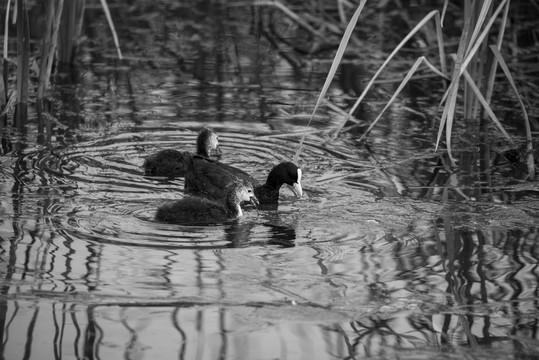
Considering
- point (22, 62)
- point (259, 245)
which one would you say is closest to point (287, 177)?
point (259, 245)

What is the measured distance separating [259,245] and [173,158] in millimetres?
2132

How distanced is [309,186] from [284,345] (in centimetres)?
328

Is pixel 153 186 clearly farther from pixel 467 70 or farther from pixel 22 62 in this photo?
pixel 467 70

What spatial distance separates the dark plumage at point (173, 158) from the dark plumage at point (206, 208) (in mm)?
969

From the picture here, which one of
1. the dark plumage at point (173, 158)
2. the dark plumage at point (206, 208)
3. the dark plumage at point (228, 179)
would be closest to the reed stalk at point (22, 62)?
the dark plumage at point (173, 158)

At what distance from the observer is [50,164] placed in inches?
347

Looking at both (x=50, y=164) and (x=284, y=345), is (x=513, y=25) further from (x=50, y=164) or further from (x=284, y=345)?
(x=284, y=345)

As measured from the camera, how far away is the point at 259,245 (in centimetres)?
702

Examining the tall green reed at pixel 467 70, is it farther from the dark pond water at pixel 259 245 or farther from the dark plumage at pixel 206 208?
the dark plumage at pixel 206 208

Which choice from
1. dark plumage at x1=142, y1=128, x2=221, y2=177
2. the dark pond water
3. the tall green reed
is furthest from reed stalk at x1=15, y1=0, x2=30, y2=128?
the tall green reed

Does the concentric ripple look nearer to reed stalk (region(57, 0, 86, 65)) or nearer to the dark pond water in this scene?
the dark pond water

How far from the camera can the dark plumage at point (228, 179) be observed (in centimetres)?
825

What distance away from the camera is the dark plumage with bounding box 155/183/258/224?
291 inches

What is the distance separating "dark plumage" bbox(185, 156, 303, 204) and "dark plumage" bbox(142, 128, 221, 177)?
137 mm
